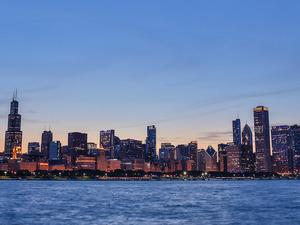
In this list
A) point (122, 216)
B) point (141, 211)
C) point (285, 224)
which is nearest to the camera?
point (285, 224)

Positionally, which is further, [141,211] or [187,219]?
[141,211]

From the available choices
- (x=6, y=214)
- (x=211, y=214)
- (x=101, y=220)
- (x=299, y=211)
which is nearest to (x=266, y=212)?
(x=299, y=211)

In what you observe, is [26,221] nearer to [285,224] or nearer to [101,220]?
[101,220]

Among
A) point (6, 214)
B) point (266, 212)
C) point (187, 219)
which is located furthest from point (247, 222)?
point (6, 214)

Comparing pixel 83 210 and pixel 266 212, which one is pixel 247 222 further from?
pixel 83 210

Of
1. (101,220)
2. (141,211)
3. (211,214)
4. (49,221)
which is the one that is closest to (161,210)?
(141,211)

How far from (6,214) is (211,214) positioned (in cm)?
3162

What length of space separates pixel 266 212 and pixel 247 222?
48.6 ft

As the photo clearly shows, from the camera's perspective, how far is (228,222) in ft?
195

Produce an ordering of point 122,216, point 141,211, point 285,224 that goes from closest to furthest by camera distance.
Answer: point 285,224, point 122,216, point 141,211

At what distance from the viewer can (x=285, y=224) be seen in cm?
5844

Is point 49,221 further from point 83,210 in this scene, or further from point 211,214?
point 211,214

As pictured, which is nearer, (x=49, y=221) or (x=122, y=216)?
(x=49, y=221)

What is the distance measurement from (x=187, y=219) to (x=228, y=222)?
5606mm
